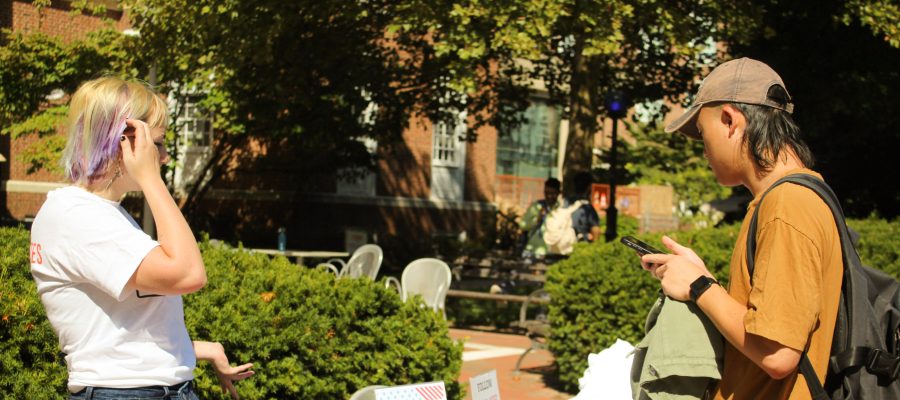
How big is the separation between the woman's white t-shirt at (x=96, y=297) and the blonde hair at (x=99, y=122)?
0.07 m

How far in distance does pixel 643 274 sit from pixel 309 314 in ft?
12.6

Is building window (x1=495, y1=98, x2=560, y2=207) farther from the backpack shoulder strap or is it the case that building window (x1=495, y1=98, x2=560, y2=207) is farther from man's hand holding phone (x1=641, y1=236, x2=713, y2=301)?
the backpack shoulder strap

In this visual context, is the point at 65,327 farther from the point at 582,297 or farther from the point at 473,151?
the point at 473,151

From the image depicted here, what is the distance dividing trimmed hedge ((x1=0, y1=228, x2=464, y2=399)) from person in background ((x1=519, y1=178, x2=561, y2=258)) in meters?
7.55

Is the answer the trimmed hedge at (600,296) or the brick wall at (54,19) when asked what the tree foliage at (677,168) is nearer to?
the brick wall at (54,19)

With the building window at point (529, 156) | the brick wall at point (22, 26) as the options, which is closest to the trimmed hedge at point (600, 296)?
the brick wall at point (22, 26)

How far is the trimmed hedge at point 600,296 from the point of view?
8039 millimetres

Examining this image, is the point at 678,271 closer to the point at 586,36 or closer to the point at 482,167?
the point at 586,36

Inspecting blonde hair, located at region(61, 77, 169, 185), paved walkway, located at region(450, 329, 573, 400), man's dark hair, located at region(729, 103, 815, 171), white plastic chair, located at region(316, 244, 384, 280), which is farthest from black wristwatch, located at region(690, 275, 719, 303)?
white plastic chair, located at region(316, 244, 384, 280)

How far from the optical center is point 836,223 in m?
2.40

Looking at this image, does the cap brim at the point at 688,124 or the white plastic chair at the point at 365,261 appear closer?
the cap brim at the point at 688,124

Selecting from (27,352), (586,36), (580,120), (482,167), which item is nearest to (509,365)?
(586,36)

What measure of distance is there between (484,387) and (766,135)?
4.57 feet

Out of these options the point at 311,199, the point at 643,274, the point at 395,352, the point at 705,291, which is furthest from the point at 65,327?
the point at 311,199
